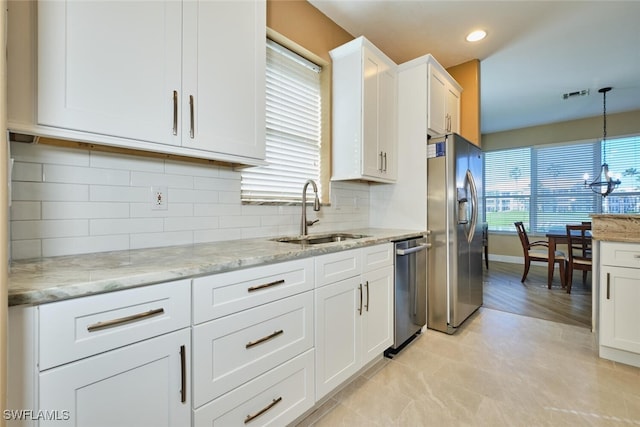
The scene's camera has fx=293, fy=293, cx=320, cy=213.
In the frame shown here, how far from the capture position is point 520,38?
9.61 ft

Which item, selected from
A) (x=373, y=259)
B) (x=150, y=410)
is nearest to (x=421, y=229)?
(x=373, y=259)

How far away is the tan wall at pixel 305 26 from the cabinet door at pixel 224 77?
539 mm

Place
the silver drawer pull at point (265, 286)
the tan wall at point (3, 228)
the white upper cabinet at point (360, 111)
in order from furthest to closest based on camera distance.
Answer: the white upper cabinet at point (360, 111)
the silver drawer pull at point (265, 286)
the tan wall at point (3, 228)

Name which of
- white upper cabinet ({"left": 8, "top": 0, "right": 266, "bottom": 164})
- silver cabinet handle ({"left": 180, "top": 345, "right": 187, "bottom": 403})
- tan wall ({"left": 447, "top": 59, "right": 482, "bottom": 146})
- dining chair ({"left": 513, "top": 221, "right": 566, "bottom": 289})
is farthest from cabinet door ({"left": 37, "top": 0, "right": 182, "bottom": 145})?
dining chair ({"left": 513, "top": 221, "right": 566, "bottom": 289})

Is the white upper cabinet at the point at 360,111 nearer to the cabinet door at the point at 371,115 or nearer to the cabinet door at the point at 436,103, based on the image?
the cabinet door at the point at 371,115

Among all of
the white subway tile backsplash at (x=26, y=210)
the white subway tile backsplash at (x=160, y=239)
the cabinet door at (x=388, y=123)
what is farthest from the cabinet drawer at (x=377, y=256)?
the white subway tile backsplash at (x=26, y=210)

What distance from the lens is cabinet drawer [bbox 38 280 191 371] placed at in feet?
2.49

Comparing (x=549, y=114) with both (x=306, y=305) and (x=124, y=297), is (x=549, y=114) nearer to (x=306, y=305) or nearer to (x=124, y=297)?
(x=306, y=305)

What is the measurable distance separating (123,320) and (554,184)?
23.0 ft

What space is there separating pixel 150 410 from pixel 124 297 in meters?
0.39

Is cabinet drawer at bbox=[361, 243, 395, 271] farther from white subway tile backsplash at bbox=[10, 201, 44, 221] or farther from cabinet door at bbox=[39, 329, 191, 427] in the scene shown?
white subway tile backsplash at bbox=[10, 201, 44, 221]

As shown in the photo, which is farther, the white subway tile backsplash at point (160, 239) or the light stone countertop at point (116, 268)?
the white subway tile backsplash at point (160, 239)

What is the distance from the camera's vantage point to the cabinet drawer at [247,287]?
106cm

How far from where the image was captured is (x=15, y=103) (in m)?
0.94
